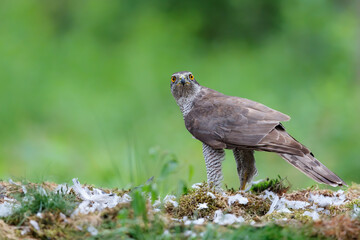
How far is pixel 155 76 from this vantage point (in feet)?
44.5

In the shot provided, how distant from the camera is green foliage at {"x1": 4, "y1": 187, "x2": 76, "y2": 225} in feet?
13.1

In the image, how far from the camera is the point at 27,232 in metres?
3.84

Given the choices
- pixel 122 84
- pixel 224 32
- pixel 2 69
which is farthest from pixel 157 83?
pixel 224 32

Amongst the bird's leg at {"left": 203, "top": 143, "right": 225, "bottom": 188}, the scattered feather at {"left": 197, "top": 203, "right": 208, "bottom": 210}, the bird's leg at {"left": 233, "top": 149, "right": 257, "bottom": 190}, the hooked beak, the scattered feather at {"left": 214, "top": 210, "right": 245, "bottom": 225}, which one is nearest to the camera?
the scattered feather at {"left": 214, "top": 210, "right": 245, "bottom": 225}

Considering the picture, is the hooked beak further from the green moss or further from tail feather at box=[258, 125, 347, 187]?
the green moss

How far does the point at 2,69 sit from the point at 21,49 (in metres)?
1.48

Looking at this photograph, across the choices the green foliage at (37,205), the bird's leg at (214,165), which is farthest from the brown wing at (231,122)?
the green foliage at (37,205)

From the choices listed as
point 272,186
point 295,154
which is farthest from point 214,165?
point 295,154

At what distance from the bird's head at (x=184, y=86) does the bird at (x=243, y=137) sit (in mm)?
277

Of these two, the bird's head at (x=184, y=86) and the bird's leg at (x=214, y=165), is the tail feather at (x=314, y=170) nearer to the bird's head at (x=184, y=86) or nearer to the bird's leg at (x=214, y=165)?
the bird's leg at (x=214, y=165)

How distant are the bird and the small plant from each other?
206 millimetres

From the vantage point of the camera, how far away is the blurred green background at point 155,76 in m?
9.66

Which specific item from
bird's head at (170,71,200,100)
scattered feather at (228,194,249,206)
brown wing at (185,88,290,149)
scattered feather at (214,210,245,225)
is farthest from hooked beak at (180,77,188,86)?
scattered feather at (214,210,245,225)

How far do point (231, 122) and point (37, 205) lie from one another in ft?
7.58
